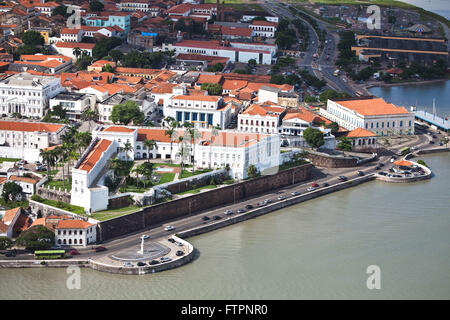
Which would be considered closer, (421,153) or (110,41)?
(421,153)

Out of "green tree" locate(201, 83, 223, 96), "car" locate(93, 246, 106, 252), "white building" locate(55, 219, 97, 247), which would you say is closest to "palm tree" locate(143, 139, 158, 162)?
"white building" locate(55, 219, 97, 247)

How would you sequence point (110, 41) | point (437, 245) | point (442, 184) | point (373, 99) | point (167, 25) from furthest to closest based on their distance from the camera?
point (167, 25)
point (110, 41)
point (373, 99)
point (442, 184)
point (437, 245)

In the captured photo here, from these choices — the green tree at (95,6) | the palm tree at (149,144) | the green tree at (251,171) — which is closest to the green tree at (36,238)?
the palm tree at (149,144)

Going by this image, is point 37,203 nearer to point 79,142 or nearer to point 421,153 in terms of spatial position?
point 79,142

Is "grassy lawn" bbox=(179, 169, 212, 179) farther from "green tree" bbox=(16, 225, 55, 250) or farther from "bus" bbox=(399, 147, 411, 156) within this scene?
"bus" bbox=(399, 147, 411, 156)

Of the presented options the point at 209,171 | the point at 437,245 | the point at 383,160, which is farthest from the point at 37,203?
the point at 383,160

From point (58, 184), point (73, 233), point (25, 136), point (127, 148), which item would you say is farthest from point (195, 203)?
point (25, 136)

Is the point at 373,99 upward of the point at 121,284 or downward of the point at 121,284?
upward
